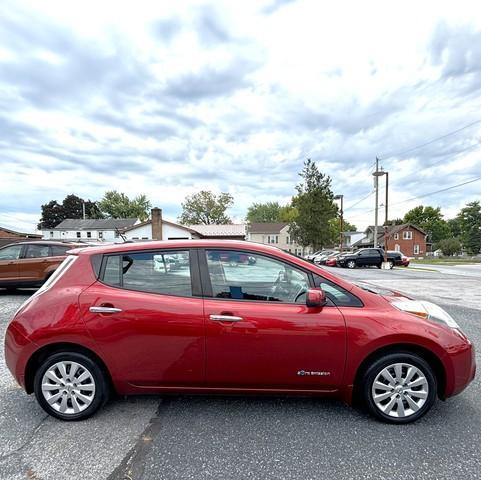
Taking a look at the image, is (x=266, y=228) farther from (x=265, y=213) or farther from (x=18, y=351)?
(x=18, y=351)

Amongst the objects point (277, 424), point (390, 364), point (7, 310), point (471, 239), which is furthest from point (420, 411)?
point (471, 239)

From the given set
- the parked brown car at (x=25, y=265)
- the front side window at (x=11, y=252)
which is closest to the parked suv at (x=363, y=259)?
the parked brown car at (x=25, y=265)

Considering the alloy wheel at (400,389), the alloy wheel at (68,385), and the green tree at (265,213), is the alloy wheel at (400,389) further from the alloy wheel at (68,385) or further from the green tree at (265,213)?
the green tree at (265,213)

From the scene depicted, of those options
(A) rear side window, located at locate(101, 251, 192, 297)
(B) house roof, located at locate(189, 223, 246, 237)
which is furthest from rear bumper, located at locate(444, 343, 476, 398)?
(B) house roof, located at locate(189, 223, 246, 237)

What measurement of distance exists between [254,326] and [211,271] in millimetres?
632

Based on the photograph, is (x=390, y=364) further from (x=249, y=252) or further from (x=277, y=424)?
(x=249, y=252)

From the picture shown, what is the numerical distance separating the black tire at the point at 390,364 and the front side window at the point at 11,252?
9.27 metres

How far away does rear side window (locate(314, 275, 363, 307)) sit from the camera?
2834 millimetres

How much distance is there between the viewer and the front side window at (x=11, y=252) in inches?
338

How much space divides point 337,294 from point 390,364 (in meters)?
0.74

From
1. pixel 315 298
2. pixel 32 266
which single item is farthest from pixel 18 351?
pixel 32 266

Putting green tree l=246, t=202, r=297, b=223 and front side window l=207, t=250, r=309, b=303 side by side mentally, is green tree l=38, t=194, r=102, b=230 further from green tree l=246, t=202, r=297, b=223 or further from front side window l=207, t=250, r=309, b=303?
front side window l=207, t=250, r=309, b=303

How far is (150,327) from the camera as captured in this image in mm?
2760

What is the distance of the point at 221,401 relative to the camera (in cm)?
314
